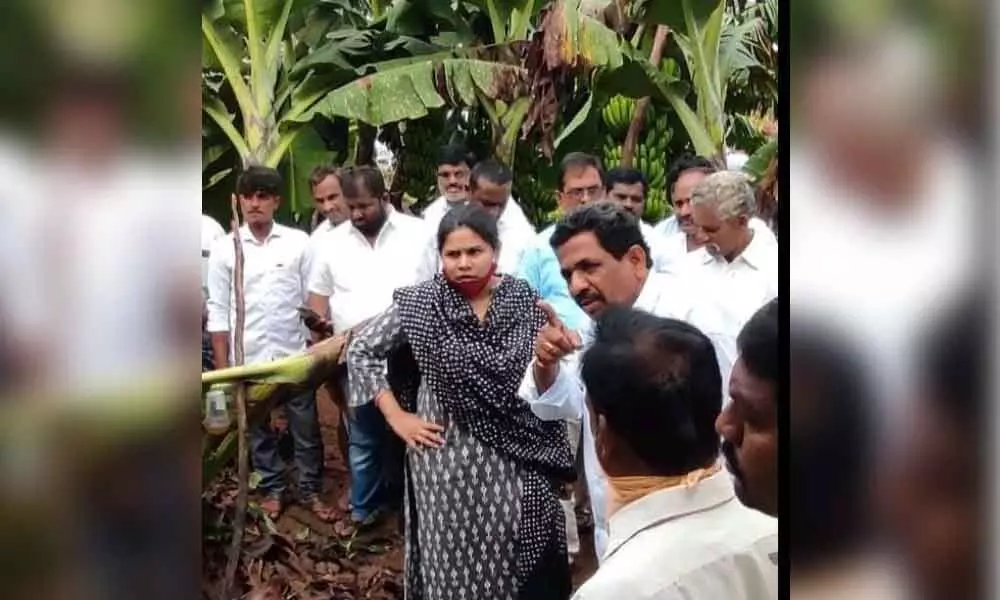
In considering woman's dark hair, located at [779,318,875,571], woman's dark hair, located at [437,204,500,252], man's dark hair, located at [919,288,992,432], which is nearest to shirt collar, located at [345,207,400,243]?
woman's dark hair, located at [437,204,500,252]

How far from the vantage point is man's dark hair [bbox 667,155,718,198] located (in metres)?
1.74

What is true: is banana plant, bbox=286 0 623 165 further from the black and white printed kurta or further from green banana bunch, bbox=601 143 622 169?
the black and white printed kurta

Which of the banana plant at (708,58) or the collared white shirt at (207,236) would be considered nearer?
the banana plant at (708,58)

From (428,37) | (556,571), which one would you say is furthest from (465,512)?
(428,37)

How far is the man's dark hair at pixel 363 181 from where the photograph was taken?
70.5 inches

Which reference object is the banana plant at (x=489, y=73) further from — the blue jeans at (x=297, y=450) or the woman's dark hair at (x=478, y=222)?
the blue jeans at (x=297, y=450)

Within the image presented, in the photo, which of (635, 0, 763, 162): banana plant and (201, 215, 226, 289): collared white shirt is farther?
(201, 215, 226, 289): collared white shirt

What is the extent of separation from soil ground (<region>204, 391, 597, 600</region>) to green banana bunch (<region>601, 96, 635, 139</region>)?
2.56 ft

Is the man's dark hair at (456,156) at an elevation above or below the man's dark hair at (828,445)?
above

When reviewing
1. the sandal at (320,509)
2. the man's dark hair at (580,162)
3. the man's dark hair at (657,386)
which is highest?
the man's dark hair at (580,162)

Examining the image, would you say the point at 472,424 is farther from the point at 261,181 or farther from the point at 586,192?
the point at 261,181

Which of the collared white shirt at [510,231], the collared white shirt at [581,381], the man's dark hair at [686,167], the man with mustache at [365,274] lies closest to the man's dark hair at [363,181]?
the man with mustache at [365,274]

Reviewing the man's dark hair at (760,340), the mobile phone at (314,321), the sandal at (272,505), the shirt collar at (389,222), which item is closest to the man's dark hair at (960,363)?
the man's dark hair at (760,340)

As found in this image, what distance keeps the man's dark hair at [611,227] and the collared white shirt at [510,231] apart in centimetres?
8
